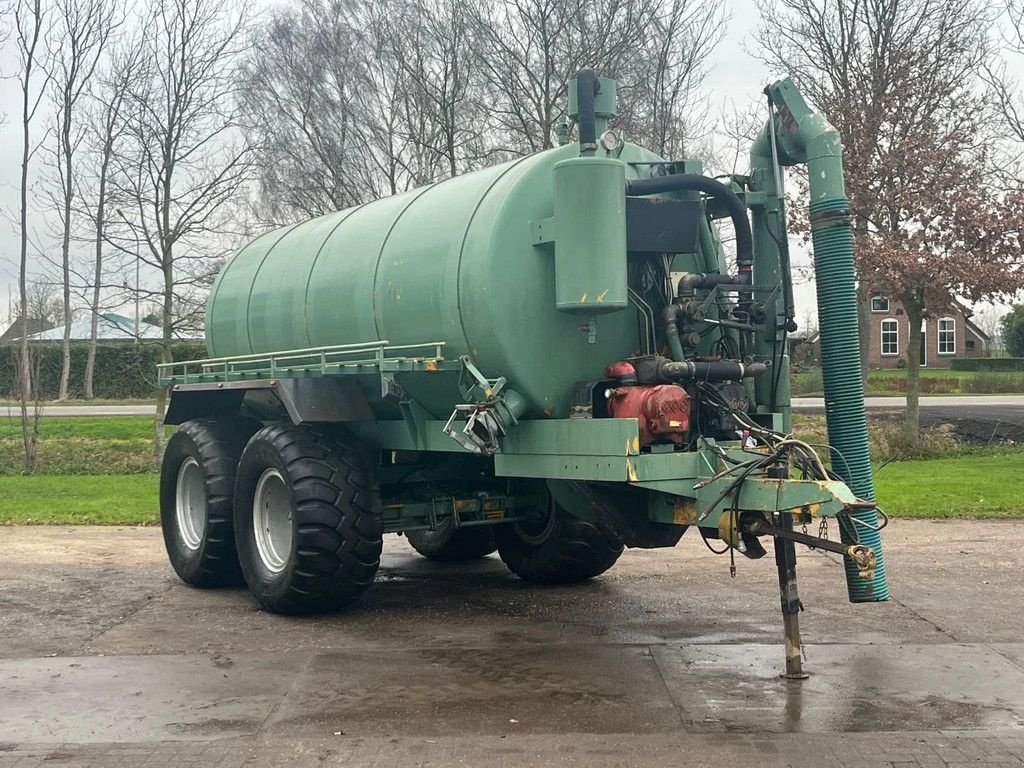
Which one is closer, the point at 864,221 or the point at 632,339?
the point at 632,339

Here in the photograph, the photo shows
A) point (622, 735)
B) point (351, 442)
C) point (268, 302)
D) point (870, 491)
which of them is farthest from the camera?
point (268, 302)

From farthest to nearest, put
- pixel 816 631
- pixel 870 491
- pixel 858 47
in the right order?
pixel 858 47 → pixel 816 631 → pixel 870 491

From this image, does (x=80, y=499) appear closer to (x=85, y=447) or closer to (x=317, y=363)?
(x=85, y=447)

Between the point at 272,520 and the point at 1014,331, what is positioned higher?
the point at 1014,331

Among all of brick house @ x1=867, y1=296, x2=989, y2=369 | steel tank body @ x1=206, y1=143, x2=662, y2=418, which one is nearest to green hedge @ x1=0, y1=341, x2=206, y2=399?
steel tank body @ x1=206, y1=143, x2=662, y2=418

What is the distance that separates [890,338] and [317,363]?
53.1 m

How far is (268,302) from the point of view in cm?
977

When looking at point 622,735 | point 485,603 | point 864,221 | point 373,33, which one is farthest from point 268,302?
point 373,33

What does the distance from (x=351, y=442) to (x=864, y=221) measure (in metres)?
13.8

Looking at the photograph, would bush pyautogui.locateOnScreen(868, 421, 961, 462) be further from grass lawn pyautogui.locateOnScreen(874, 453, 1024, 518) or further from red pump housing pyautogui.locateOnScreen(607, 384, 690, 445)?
red pump housing pyautogui.locateOnScreen(607, 384, 690, 445)

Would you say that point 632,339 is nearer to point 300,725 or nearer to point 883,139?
point 300,725

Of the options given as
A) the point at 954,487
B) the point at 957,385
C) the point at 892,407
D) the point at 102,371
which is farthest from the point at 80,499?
the point at 957,385

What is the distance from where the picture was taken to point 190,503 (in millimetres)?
10398

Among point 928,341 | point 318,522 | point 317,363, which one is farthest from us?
point 928,341
